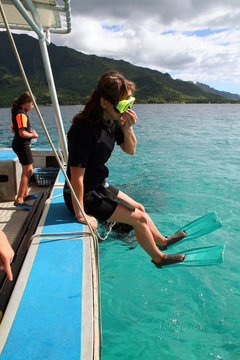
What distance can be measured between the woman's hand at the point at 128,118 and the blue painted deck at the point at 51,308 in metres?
1.46

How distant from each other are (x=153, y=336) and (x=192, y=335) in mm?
476

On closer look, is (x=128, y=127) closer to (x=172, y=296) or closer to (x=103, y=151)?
(x=103, y=151)

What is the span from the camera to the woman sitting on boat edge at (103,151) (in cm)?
278

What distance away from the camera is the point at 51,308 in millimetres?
1885


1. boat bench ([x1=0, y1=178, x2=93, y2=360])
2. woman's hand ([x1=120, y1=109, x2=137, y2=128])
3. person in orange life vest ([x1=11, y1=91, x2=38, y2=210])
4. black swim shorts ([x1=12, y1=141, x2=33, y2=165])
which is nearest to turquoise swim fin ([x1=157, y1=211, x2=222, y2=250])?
boat bench ([x1=0, y1=178, x2=93, y2=360])

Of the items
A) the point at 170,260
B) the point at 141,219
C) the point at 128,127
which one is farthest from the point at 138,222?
the point at 128,127

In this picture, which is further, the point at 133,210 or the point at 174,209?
the point at 174,209

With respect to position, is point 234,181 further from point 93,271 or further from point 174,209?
point 93,271

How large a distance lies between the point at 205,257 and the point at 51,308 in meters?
2.08

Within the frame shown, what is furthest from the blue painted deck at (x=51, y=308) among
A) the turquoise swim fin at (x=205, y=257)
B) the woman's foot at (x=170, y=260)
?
the turquoise swim fin at (x=205, y=257)

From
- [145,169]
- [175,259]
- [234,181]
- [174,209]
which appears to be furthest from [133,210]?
[145,169]

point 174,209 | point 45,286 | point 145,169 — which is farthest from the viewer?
point 145,169

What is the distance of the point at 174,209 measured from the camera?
733 centimetres

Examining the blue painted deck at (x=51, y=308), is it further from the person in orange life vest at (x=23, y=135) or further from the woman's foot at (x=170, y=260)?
the person in orange life vest at (x=23, y=135)
